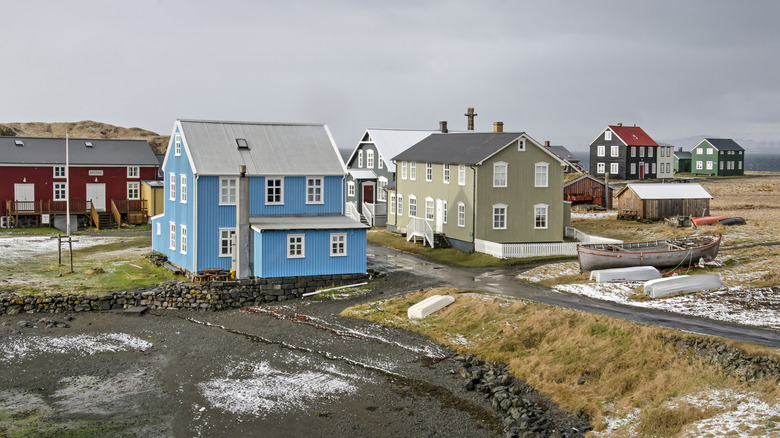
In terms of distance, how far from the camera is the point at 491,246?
139 ft

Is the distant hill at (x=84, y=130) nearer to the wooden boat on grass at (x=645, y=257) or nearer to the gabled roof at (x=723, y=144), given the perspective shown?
the gabled roof at (x=723, y=144)

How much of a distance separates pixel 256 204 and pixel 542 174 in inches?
681

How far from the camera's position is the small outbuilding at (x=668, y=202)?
53.2 m

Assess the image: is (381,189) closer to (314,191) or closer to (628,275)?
(314,191)

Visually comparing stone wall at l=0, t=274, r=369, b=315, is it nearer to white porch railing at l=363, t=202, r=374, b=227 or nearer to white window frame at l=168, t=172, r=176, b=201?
white window frame at l=168, t=172, r=176, b=201

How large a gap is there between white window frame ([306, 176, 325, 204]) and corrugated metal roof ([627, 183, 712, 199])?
25649mm

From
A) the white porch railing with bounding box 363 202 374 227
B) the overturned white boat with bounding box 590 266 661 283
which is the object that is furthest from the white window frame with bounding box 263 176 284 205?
the white porch railing with bounding box 363 202 374 227

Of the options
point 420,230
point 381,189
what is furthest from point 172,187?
point 381,189

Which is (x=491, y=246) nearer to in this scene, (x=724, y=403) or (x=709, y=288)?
(x=709, y=288)

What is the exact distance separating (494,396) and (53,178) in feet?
149

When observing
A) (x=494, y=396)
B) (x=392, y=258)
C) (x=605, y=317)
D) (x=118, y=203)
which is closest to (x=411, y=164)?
(x=392, y=258)

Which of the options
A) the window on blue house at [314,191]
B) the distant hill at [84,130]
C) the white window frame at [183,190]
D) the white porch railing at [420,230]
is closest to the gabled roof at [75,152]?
the white window frame at [183,190]

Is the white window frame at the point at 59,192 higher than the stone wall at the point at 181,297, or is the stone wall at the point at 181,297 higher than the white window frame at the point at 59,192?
the white window frame at the point at 59,192

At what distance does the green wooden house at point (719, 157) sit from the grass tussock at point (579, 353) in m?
86.8
